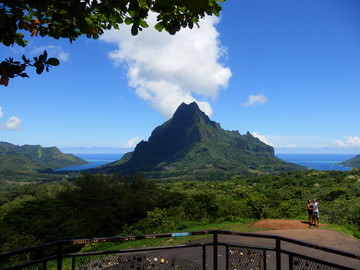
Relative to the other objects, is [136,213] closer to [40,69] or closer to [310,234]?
[310,234]

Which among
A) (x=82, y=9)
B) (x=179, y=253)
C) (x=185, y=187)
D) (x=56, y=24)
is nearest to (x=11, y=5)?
(x=82, y=9)

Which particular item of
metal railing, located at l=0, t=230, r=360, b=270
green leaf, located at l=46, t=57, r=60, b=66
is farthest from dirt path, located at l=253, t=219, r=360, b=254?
green leaf, located at l=46, t=57, r=60, b=66

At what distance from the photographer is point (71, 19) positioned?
234 cm

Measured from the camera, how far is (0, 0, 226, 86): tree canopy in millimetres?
2051

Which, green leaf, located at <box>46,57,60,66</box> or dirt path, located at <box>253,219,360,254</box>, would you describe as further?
dirt path, located at <box>253,219,360,254</box>

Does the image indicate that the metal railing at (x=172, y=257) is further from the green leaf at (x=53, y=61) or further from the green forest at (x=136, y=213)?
the green forest at (x=136, y=213)

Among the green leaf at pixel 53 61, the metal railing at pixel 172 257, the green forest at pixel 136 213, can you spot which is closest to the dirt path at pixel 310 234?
the green forest at pixel 136 213

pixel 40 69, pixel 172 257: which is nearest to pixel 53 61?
pixel 40 69

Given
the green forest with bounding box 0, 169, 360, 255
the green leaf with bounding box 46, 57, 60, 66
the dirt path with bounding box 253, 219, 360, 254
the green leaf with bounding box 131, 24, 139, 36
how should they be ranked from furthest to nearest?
1. the green forest with bounding box 0, 169, 360, 255
2. the dirt path with bounding box 253, 219, 360, 254
3. the green leaf with bounding box 131, 24, 139, 36
4. the green leaf with bounding box 46, 57, 60, 66

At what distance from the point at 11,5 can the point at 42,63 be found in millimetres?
545

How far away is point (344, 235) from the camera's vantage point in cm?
1342

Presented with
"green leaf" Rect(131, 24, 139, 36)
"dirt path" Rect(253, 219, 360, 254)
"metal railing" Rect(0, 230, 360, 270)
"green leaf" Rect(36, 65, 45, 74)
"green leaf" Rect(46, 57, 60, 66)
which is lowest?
"dirt path" Rect(253, 219, 360, 254)

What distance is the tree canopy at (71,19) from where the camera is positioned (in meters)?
2.05

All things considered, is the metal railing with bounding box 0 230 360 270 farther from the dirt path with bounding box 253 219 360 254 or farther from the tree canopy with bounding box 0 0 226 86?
the dirt path with bounding box 253 219 360 254
